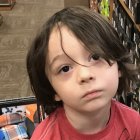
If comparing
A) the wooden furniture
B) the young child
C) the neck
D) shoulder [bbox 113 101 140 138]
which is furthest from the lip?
the wooden furniture

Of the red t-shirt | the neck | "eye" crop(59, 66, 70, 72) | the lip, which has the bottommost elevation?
the red t-shirt

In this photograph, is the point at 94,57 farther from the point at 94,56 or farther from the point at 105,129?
the point at 105,129

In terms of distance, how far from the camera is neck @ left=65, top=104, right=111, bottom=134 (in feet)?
2.95

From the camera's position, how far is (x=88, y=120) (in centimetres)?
91

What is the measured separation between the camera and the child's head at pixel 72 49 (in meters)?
0.79

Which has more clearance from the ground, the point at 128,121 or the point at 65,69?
the point at 65,69

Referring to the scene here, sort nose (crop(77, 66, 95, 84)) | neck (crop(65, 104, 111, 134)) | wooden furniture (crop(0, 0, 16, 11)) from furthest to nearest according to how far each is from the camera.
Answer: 1. wooden furniture (crop(0, 0, 16, 11))
2. neck (crop(65, 104, 111, 134))
3. nose (crop(77, 66, 95, 84))

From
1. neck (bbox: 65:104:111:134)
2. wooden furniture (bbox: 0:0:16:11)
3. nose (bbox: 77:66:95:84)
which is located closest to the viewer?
nose (bbox: 77:66:95:84)

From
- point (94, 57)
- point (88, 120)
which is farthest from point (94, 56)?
point (88, 120)

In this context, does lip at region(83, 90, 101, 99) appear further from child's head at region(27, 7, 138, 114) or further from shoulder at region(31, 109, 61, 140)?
shoulder at region(31, 109, 61, 140)

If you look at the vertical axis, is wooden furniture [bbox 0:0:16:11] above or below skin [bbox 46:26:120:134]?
below

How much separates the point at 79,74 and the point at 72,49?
6 centimetres

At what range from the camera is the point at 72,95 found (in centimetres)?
79

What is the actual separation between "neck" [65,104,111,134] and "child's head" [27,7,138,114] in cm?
7
